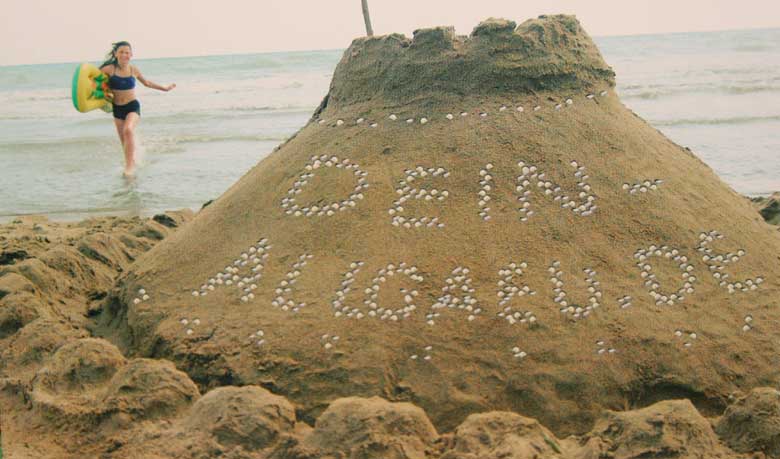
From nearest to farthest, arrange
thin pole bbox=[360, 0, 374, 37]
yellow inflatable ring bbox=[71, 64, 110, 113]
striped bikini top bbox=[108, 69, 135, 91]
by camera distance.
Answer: thin pole bbox=[360, 0, 374, 37] < yellow inflatable ring bbox=[71, 64, 110, 113] < striped bikini top bbox=[108, 69, 135, 91]

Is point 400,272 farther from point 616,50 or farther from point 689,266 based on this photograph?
point 616,50

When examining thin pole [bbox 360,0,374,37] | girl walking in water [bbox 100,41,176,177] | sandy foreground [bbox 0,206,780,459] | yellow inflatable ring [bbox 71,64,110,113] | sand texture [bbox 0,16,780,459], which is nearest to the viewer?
sandy foreground [bbox 0,206,780,459]

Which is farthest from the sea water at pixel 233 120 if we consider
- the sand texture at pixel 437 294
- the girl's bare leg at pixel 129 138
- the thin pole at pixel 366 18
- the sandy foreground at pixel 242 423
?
the sandy foreground at pixel 242 423

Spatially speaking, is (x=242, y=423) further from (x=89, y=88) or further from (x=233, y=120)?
(x=233, y=120)

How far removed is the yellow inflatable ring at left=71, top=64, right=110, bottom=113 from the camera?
7.59 meters

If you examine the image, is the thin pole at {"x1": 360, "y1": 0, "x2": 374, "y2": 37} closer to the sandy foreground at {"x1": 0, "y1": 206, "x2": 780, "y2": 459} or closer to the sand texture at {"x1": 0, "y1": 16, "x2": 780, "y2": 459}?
the sand texture at {"x1": 0, "y1": 16, "x2": 780, "y2": 459}

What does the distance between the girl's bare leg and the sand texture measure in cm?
479

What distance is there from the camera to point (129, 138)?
8727 millimetres

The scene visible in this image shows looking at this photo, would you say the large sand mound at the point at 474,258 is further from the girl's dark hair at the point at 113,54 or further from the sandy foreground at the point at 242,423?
the girl's dark hair at the point at 113,54

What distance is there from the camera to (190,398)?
8.89 feet

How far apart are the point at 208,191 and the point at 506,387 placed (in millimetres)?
5920

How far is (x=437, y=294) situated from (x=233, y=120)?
12319 mm

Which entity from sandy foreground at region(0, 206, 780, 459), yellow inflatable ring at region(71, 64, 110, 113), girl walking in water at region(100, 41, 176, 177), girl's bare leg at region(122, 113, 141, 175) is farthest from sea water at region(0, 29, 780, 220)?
sandy foreground at region(0, 206, 780, 459)

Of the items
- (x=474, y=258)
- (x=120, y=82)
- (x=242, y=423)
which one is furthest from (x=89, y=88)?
(x=242, y=423)
